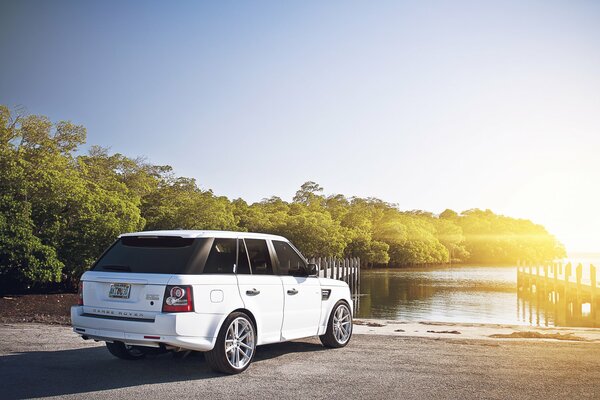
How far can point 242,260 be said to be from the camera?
29.6ft

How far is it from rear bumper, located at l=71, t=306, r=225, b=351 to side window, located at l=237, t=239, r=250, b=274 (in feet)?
2.79

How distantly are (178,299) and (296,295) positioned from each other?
2442mm

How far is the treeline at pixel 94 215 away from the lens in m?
26.8

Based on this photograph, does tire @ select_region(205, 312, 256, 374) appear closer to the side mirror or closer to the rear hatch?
the rear hatch

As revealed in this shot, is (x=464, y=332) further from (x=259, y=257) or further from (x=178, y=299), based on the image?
(x=178, y=299)

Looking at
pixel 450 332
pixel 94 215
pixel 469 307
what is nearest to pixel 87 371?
pixel 450 332

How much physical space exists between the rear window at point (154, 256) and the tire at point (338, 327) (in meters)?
3.30

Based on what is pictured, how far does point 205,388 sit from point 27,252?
20.8 m

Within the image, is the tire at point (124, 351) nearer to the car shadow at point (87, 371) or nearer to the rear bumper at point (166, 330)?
the car shadow at point (87, 371)

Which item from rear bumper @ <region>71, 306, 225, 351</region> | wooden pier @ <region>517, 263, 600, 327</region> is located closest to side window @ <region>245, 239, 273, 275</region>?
rear bumper @ <region>71, 306, 225, 351</region>

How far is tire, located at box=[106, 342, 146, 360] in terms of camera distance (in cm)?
947

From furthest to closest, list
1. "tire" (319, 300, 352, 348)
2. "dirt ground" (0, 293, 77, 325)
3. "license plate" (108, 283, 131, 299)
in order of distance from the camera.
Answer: "dirt ground" (0, 293, 77, 325), "tire" (319, 300, 352, 348), "license plate" (108, 283, 131, 299)

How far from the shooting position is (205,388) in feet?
24.9

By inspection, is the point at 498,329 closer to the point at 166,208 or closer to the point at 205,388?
the point at 205,388
